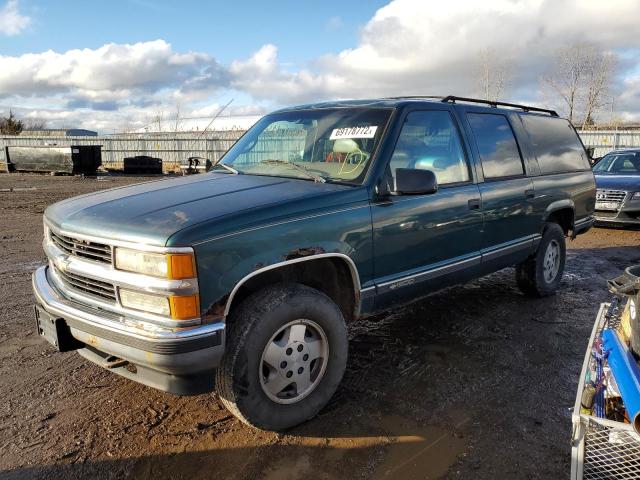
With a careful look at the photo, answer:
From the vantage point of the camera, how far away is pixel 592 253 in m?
8.03

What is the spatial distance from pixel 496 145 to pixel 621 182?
20.1 feet

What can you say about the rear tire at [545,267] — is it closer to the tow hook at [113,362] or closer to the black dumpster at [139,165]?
the tow hook at [113,362]

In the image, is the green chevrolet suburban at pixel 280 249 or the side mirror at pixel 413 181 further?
the side mirror at pixel 413 181

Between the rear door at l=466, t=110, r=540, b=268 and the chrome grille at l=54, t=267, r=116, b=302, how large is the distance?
2973 millimetres

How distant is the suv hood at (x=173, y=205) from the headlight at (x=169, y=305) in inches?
10.7

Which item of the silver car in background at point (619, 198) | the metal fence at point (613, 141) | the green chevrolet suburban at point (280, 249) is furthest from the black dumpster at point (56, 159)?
the metal fence at point (613, 141)

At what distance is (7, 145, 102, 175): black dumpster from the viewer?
23250 mm

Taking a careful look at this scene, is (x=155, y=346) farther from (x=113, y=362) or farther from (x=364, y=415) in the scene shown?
(x=364, y=415)

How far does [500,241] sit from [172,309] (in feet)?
10.4

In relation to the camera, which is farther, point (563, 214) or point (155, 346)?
point (563, 214)

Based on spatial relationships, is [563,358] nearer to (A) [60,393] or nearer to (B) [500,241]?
(B) [500,241]

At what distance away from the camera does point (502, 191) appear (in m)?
4.53

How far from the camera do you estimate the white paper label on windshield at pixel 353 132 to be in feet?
11.8

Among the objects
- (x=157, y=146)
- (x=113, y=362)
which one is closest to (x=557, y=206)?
(x=113, y=362)
